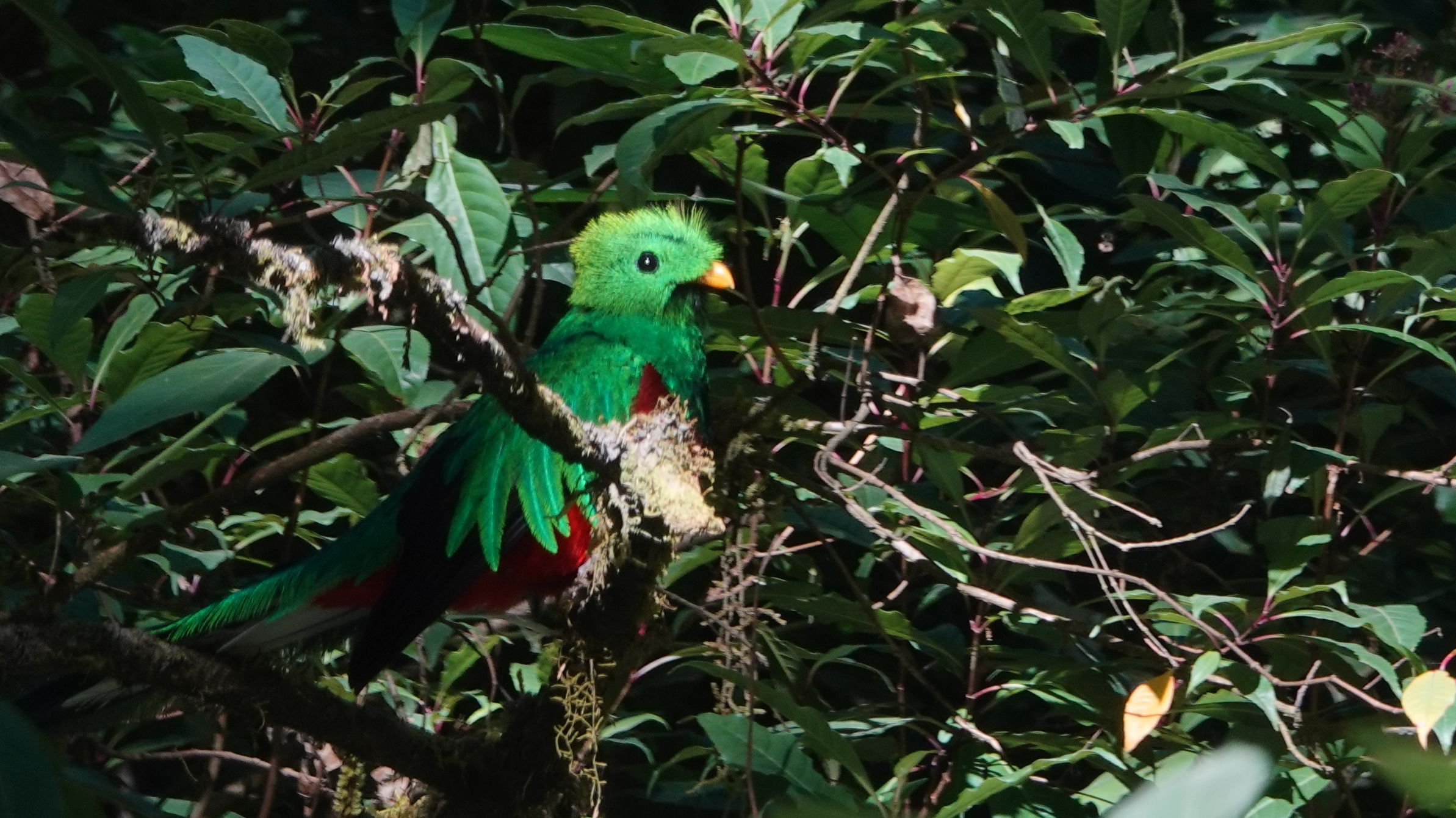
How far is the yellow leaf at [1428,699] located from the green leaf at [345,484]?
2.05 m

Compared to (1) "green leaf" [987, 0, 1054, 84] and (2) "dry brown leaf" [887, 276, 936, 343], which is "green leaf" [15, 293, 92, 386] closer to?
(2) "dry brown leaf" [887, 276, 936, 343]

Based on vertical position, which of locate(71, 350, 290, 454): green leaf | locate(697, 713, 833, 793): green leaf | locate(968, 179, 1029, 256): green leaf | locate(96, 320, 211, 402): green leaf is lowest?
locate(697, 713, 833, 793): green leaf

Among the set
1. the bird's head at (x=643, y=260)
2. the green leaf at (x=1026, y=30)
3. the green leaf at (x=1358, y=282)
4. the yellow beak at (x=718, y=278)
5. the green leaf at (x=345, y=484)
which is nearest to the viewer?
the green leaf at (x=1026, y=30)

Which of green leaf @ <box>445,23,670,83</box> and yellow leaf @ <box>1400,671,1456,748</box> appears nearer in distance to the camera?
yellow leaf @ <box>1400,671,1456,748</box>

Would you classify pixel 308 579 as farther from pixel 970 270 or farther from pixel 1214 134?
pixel 1214 134

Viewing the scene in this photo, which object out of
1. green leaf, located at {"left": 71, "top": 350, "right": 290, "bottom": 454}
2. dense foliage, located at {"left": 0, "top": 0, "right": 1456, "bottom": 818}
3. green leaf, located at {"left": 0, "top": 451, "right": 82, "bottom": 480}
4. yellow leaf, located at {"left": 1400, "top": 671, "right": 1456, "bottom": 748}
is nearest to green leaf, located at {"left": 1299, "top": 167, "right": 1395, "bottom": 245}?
dense foliage, located at {"left": 0, "top": 0, "right": 1456, "bottom": 818}

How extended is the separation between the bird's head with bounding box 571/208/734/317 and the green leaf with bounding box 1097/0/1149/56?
124 centimetres

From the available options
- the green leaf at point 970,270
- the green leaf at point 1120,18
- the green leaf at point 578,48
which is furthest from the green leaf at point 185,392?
the green leaf at point 1120,18

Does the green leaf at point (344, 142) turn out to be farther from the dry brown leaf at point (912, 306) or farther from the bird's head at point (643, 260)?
the bird's head at point (643, 260)

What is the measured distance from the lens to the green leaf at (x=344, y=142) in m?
2.00

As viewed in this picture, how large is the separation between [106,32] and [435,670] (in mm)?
2023

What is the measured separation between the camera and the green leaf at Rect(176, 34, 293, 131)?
97.4 inches

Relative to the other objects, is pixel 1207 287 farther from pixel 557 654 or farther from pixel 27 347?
pixel 27 347

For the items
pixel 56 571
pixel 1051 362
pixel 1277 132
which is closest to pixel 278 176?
pixel 56 571
